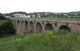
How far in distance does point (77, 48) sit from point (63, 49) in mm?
1174

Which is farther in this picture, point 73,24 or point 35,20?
point 35,20

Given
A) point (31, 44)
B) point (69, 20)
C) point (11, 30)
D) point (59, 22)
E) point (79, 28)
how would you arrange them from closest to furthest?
point (31, 44) → point (79, 28) → point (69, 20) → point (59, 22) → point (11, 30)

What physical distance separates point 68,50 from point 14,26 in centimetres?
3652

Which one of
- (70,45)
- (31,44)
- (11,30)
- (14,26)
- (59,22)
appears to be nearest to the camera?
(70,45)

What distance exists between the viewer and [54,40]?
1559 cm

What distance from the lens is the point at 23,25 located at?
43719 millimetres

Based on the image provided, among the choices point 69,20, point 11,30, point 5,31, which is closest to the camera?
Result: point 69,20

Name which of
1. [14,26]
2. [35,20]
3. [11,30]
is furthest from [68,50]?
[14,26]

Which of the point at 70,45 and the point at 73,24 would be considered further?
the point at 73,24

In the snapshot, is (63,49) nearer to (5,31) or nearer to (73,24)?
(73,24)

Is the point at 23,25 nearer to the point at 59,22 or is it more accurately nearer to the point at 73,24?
the point at 59,22

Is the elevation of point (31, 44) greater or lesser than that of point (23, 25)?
greater

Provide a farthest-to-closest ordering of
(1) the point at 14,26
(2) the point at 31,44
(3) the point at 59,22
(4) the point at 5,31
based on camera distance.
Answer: (1) the point at 14,26 < (4) the point at 5,31 < (3) the point at 59,22 < (2) the point at 31,44

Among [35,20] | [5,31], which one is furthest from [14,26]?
[35,20]
